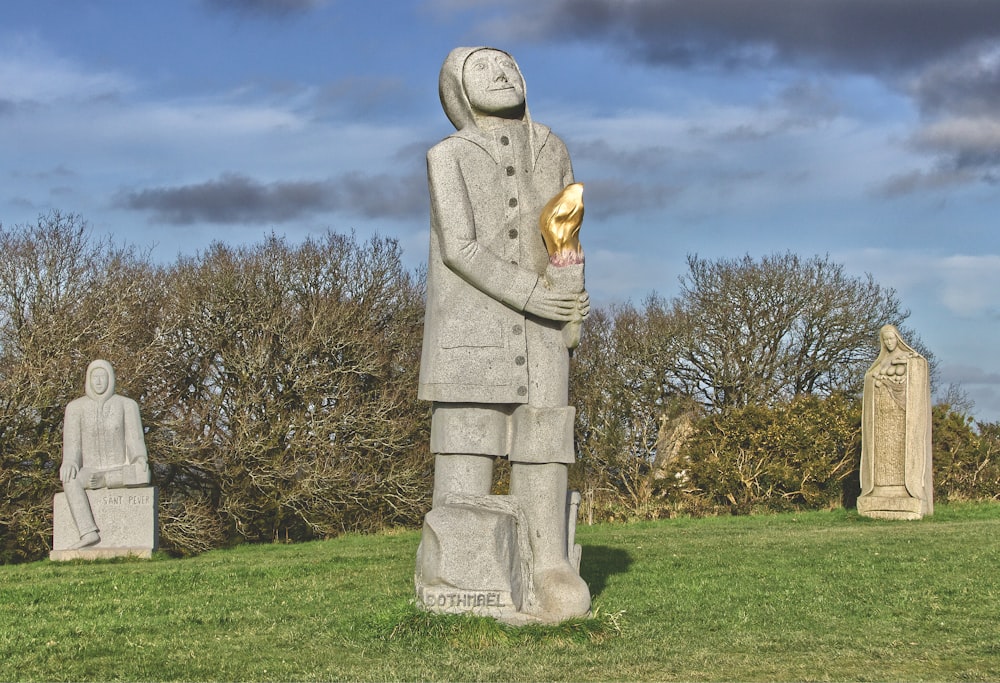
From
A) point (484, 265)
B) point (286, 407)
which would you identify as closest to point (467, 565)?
point (484, 265)

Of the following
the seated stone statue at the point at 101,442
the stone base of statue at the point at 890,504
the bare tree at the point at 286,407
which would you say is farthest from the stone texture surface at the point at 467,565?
the bare tree at the point at 286,407

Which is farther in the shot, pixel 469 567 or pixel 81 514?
pixel 81 514

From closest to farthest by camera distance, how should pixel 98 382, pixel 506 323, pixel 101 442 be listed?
1. pixel 506 323
2. pixel 101 442
3. pixel 98 382

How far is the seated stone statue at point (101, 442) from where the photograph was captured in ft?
53.3

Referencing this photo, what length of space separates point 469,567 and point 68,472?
10.9 meters

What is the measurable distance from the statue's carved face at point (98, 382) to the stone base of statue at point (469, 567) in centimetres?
1084

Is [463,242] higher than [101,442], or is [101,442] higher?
[463,242]

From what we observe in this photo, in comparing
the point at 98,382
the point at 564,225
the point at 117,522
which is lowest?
the point at 117,522

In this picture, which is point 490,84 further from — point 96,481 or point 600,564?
point 96,481

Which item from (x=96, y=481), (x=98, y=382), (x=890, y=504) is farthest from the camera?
(x=890, y=504)

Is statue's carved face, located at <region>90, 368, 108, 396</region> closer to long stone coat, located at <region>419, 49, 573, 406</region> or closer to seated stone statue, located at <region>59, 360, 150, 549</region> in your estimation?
seated stone statue, located at <region>59, 360, 150, 549</region>

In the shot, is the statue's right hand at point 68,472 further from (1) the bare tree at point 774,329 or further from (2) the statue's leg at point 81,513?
(1) the bare tree at point 774,329

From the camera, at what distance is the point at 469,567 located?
6.84 metres

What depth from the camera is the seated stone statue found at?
16.2 m
